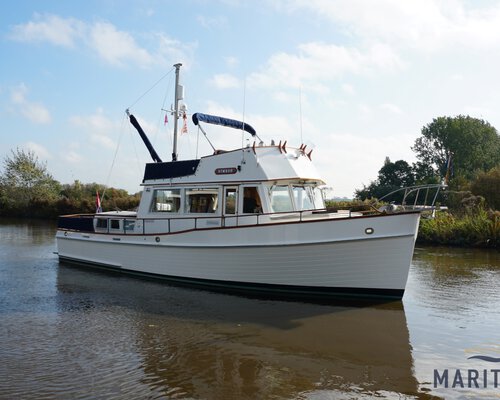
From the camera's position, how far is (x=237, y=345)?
6758 millimetres

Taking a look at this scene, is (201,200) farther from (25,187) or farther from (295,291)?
(25,187)

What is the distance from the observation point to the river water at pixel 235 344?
5309mm

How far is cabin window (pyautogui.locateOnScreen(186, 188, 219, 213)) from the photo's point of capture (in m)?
11.1

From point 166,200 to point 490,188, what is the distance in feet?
65.4

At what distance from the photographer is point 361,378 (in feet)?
18.4

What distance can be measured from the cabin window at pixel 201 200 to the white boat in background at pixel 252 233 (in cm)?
3

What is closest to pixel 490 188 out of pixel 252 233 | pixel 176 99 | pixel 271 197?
pixel 271 197

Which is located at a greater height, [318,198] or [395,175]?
[395,175]

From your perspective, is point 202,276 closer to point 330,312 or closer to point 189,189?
point 189,189

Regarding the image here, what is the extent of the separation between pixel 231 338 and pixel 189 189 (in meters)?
5.33

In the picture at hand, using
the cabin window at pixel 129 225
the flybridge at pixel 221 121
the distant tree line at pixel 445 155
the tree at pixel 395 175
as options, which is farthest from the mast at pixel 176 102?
the tree at pixel 395 175

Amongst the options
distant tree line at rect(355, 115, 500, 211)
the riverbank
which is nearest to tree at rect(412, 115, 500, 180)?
distant tree line at rect(355, 115, 500, 211)

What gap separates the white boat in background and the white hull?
0.8 inches

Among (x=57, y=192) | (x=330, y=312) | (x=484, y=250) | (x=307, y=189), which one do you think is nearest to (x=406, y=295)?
(x=330, y=312)
